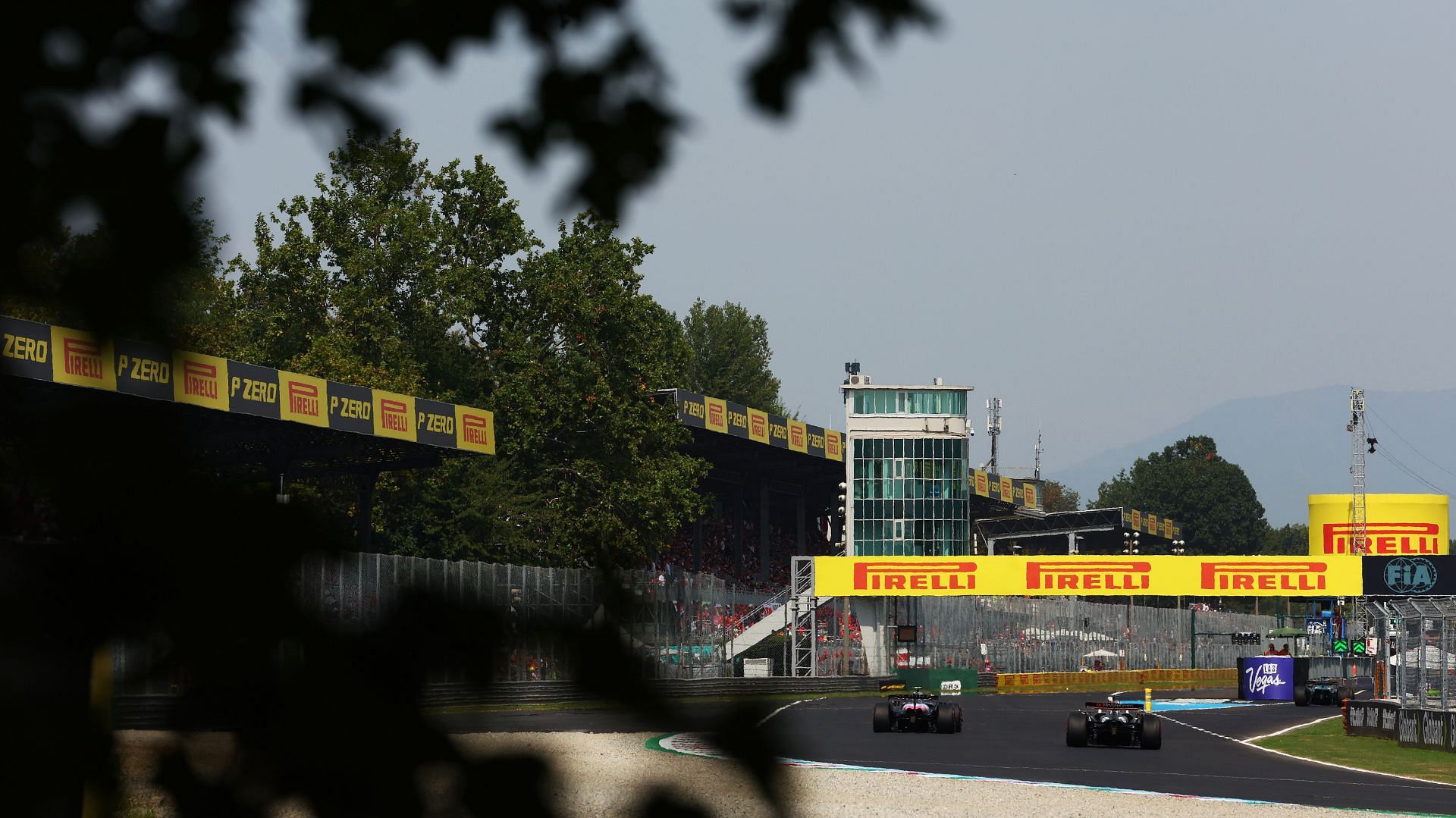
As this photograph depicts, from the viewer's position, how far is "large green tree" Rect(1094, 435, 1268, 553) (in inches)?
6683

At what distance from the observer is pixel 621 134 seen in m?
2.41

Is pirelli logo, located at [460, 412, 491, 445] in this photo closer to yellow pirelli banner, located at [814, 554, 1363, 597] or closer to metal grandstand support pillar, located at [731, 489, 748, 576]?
yellow pirelli banner, located at [814, 554, 1363, 597]

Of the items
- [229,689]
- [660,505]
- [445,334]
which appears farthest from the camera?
[445,334]

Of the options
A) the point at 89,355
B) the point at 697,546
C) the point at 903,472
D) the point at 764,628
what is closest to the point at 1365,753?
the point at 89,355

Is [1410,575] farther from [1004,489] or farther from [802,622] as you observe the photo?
[1004,489]

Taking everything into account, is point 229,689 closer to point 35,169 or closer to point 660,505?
point 35,169

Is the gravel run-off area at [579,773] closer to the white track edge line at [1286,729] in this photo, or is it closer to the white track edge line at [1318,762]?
the white track edge line at [1318,762]

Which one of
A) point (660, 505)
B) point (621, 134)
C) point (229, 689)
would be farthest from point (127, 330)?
point (660, 505)

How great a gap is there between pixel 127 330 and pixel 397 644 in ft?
1.46

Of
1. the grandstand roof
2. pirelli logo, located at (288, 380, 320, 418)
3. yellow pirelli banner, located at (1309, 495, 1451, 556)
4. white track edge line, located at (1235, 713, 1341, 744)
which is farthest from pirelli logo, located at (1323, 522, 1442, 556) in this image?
pirelli logo, located at (288, 380, 320, 418)

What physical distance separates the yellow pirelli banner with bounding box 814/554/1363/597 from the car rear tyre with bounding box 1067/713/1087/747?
96.7 ft

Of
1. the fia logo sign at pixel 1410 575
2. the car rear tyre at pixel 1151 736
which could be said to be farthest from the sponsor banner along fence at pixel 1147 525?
the car rear tyre at pixel 1151 736

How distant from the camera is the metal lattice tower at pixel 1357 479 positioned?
81.9m

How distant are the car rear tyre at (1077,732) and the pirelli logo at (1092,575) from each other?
30.4 metres
